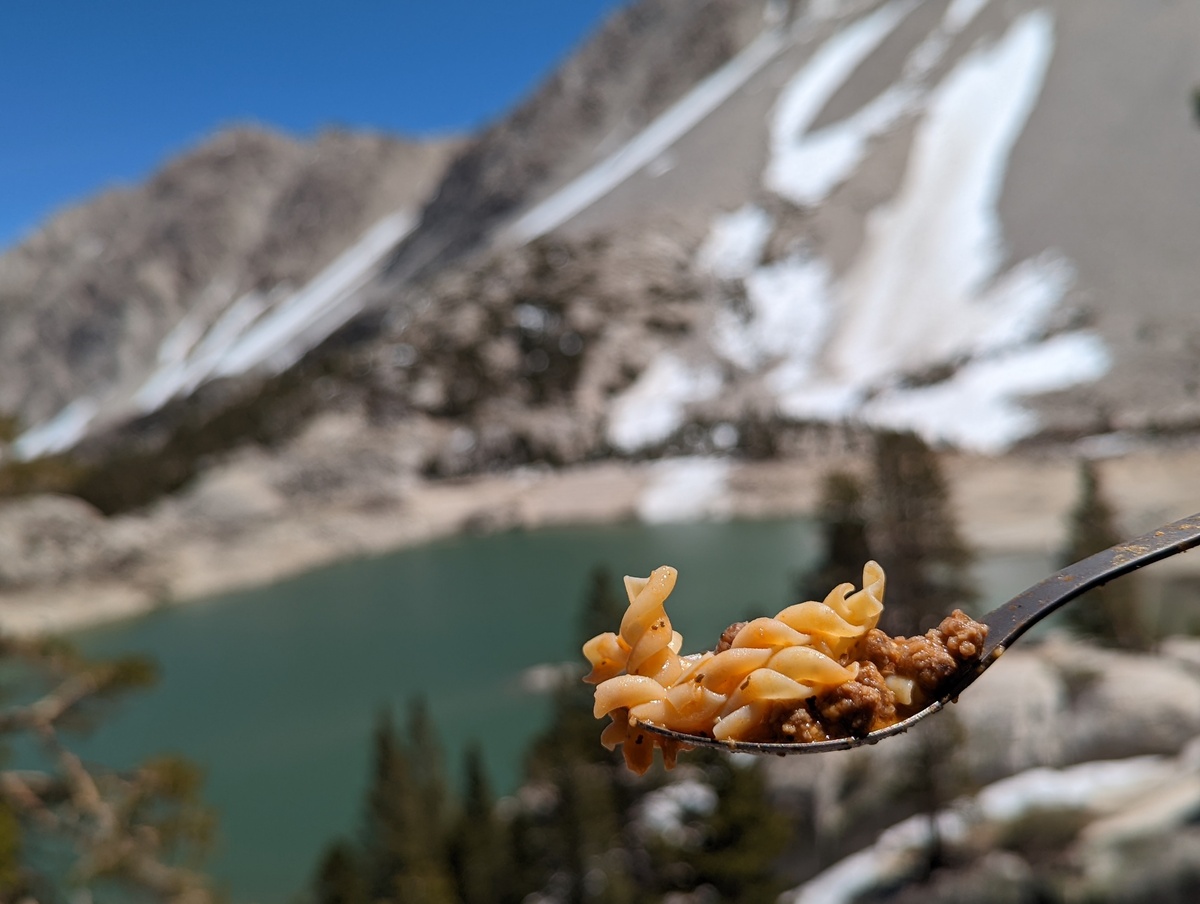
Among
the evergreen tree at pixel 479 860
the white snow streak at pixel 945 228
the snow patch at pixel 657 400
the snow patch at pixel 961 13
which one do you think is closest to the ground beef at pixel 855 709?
the evergreen tree at pixel 479 860

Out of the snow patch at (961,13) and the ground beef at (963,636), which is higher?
the snow patch at (961,13)

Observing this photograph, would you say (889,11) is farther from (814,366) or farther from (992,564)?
(992,564)

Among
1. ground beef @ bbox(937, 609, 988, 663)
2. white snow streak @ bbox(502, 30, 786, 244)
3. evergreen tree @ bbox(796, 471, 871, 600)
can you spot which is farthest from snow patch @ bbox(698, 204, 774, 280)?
ground beef @ bbox(937, 609, 988, 663)

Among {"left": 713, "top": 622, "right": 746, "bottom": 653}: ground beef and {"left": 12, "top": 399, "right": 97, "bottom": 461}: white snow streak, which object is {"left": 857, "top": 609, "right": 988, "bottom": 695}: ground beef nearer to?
{"left": 713, "top": 622, "right": 746, "bottom": 653}: ground beef

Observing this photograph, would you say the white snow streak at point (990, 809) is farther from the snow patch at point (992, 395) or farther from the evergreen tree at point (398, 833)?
the snow patch at point (992, 395)

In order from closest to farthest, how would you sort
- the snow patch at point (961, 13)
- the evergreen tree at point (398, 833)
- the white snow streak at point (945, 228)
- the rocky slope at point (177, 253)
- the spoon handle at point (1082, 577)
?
the spoon handle at point (1082, 577)
the evergreen tree at point (398, 833)
the white snow streak at point (945, 228)
the snow patch at point (961, 13)
the rocky slope at point (177, 253)
